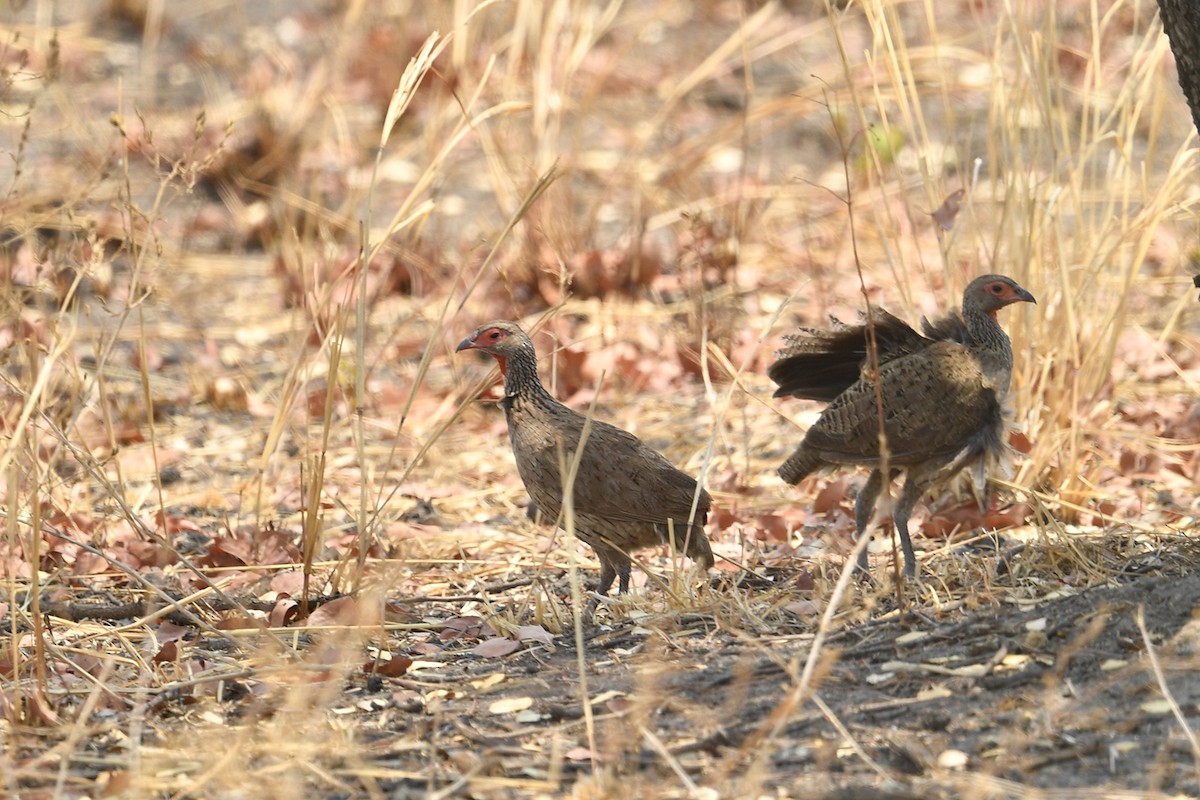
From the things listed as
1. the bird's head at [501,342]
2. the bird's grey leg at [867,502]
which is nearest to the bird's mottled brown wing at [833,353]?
the bird's grey leg at [867,502]

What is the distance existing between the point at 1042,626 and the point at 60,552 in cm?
302

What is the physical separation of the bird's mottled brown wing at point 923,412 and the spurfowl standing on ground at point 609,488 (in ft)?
1.62

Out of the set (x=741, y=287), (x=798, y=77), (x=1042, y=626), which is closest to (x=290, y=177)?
(x=741, y=287)

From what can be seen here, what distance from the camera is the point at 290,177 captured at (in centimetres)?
931

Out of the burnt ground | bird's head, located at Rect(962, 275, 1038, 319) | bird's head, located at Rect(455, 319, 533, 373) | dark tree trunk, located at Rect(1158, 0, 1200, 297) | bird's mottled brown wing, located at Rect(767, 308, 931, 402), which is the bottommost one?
the burnt ground

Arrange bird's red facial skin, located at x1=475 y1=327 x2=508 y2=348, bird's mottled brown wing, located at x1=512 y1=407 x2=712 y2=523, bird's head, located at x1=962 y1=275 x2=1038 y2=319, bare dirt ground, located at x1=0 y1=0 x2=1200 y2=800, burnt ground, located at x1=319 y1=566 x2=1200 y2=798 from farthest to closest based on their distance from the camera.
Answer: bird's red facial skin, located at x1=475 y1=327 x2=508 y2=348, bird's head, located at x1=962 y1=275 x2=1038 y2=319, bird's mottled brown wing, located at x1=512 y1=407 x2=712 y2=523, bare dirt ground, located at x1=0 y1=0 x2=1200 y2=800, burnt ground, located at x1=319 y1=566 x2=1200 y2=798

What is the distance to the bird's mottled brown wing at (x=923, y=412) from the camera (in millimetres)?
4445

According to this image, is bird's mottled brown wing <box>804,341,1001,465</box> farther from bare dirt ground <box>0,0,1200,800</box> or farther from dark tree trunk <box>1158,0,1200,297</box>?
dark tree trunk <box>1158,0,1200,297</box>

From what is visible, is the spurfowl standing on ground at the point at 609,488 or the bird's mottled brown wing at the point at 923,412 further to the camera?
the bird's mottled brown wing at the point at 923,412

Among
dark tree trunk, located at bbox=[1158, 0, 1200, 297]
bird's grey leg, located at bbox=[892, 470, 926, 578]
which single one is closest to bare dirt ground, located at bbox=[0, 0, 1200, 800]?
bird's grey leg, located at bbox=[892, 470, 926, 578]

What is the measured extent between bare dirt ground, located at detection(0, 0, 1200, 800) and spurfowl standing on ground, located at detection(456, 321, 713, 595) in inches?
7.3

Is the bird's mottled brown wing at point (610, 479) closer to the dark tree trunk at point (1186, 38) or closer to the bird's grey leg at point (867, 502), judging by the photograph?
the bird's grey leg at point (867, 502)

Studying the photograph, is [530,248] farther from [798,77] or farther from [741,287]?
[798,77]

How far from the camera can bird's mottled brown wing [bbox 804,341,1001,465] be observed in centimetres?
445
